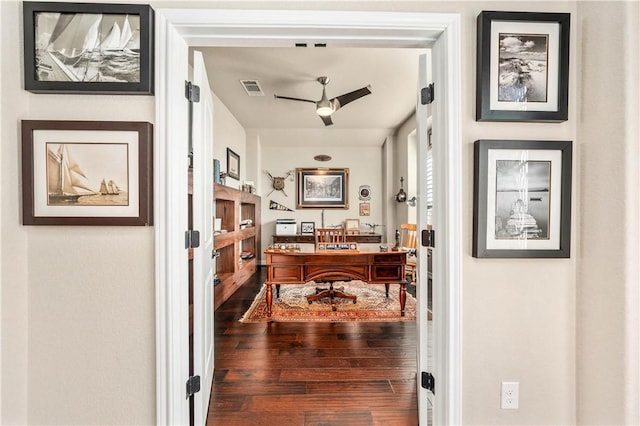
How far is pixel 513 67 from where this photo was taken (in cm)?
134

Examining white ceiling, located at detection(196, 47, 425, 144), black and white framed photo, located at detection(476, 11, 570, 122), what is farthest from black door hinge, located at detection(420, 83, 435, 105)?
white ceiling, located at detection(196, 47, 425, 144)

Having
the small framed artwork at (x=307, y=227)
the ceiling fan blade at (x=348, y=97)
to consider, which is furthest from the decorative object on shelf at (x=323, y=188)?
the ceiling fan blade at (x=348, y=97)

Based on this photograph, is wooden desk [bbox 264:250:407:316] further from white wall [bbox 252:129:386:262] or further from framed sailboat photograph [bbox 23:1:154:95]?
white wall [bbox 252:129:386:262]

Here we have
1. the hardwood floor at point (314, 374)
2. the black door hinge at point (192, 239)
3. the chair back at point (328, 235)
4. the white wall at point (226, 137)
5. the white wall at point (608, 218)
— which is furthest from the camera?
the chair back at point (328, 235)

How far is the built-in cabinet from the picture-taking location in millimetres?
3659

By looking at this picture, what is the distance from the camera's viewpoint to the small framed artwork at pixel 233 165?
185 inches

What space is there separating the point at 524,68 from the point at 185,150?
1621 mm

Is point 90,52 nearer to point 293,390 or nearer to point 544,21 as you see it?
point 544,21

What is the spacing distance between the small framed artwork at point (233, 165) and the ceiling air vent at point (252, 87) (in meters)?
1.11

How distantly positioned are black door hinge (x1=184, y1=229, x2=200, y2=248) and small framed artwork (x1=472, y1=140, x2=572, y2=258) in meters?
1.35

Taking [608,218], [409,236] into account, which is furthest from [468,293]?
[409,236]

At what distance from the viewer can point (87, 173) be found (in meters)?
1.30

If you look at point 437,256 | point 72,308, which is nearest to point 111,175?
point 72,308

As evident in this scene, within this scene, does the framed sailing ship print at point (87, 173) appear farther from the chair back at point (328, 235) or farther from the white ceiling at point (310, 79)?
the chair back at point (328, 235)
